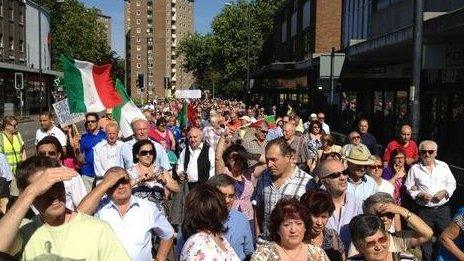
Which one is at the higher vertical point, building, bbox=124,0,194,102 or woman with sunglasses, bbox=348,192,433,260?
building, bbox=124,0,194,102

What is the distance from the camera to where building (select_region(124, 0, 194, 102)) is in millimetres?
143625

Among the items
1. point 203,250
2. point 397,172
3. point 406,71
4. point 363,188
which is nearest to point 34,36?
point 406,71

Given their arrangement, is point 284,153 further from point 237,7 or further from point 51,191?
point 237,7

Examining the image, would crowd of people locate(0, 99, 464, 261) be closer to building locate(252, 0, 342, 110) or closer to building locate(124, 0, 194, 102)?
building locate(252, 0, 342, 110)

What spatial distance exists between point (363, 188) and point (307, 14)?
37636 mm

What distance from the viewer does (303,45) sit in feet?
144

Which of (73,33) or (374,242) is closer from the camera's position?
(374,242)

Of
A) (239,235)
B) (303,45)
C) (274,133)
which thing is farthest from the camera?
(303,45)

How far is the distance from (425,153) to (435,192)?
0.44 metres

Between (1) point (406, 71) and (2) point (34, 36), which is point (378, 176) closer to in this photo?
(1) point (406, 71)

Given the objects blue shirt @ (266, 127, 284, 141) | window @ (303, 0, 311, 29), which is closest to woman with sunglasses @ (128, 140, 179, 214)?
blue shirt @ (266, 127, 284, 141)

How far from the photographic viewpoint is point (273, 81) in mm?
40750

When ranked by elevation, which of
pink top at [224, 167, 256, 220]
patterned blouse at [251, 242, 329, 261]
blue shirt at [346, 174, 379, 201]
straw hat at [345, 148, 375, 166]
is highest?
straw hat at [345, 148, 375, 166]

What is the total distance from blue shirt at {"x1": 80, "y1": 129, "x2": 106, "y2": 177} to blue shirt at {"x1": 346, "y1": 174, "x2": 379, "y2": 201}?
15.2 ft
